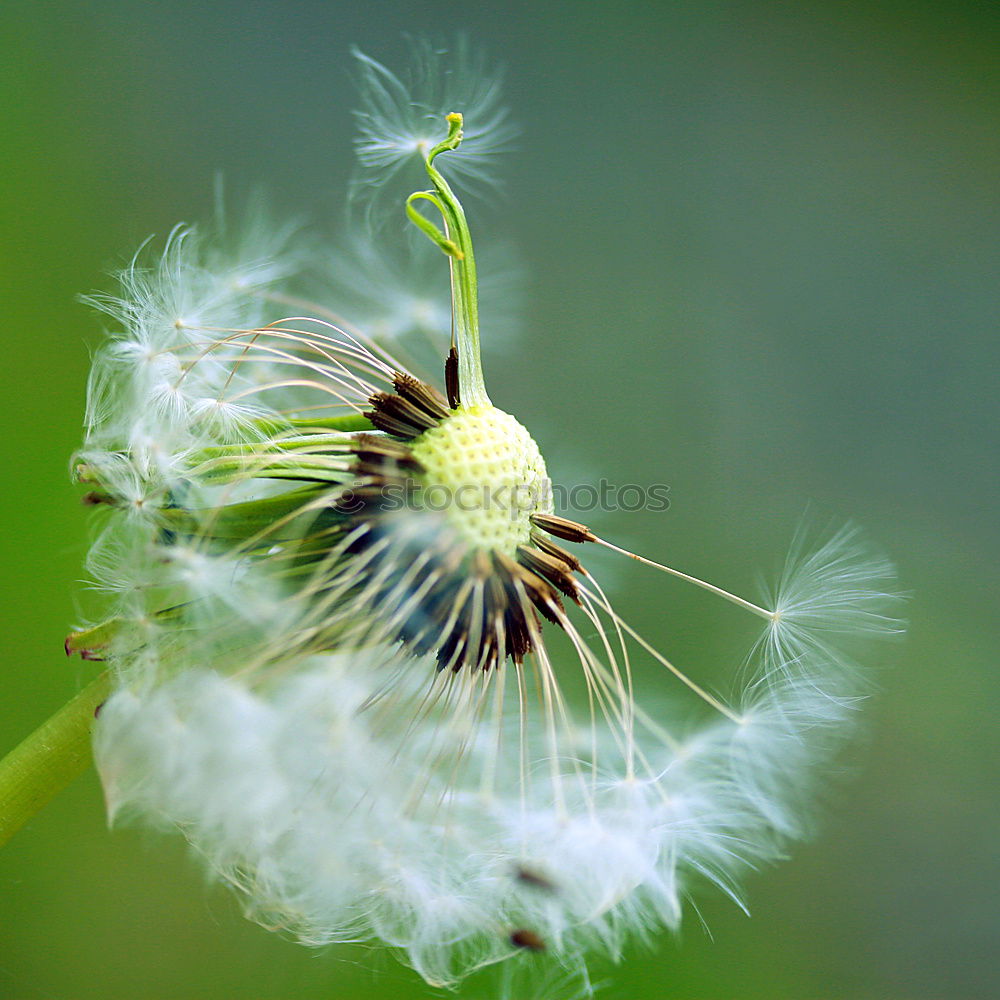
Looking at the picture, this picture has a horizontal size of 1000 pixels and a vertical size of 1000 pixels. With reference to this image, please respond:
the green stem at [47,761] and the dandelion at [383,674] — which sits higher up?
the dandelion at [383,674]

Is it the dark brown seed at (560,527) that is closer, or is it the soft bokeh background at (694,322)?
the dark brown seed at (560,527)

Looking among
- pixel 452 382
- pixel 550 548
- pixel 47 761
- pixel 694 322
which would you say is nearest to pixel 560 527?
pixel 550 548

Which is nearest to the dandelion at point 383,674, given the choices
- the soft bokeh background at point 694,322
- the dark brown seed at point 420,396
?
the dark brown seed at point 420,396

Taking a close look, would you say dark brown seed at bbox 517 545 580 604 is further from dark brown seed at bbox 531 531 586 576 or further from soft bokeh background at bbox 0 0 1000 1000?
soft bokeh background at bbox 0 0 1000 1000

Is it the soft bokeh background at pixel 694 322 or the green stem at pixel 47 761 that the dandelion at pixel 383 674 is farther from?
the soft bokeh background at pixel 694 322

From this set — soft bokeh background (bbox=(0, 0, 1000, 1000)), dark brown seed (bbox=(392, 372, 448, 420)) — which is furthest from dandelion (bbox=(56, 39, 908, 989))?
soft bokeh background (bbox=(0, 0, 1000, 1000))

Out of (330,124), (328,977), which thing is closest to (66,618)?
(328,977)

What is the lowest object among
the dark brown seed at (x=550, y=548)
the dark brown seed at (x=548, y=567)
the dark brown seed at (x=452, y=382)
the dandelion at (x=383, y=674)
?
the dandelion at (x=383, y=674)
